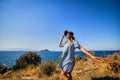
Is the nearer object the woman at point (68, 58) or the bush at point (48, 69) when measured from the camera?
the woman at point (68, 58)

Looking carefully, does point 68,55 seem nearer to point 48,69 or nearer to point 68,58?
point 68,58

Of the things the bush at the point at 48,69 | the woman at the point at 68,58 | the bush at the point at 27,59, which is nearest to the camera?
the woman at the point at 68,58

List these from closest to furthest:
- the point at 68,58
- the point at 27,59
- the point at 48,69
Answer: the point at 68,58
the point at 48,69
the point at 27,59

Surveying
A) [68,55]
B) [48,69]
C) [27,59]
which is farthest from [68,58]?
[27,59]

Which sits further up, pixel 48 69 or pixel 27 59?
pixel 27 59

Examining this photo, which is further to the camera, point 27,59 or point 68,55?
point 27,59

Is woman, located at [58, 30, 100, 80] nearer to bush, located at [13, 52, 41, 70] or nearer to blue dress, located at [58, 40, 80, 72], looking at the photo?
blue dress, located at [58, 40, 80, 72]

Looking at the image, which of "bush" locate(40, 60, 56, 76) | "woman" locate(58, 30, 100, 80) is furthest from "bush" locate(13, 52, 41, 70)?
"woman" locate(58, 30, 100, 80)

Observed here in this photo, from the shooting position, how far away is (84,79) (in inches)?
226

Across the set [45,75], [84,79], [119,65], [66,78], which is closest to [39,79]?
[45,75]

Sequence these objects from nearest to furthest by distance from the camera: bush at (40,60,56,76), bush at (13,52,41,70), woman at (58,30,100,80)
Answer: woman at (58,30,100,80) → bush at (40,60,56,76) → bush at (13,52,41,70)

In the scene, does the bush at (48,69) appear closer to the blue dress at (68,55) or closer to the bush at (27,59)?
the blue dress at (68,55)

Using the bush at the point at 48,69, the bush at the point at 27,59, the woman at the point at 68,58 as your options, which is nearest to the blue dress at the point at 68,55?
the woman at the point at 68,58

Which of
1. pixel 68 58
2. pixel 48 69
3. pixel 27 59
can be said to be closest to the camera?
pixel 68 58
